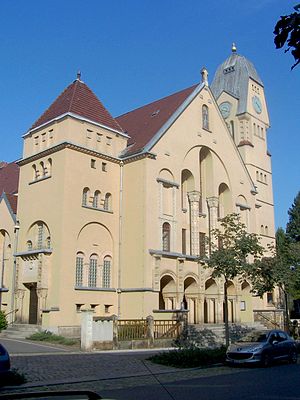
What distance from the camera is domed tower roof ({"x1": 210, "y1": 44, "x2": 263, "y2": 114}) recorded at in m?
51.2

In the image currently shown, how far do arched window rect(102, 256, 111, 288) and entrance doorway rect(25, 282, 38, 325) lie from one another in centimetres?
453

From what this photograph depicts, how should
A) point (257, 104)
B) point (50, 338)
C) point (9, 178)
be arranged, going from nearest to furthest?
1. point (50, 338)
2. point (9, 178)
3. point (257, 104)

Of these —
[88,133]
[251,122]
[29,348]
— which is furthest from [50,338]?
[251,122]

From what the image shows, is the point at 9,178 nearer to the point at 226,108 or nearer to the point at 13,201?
the point at 13,201

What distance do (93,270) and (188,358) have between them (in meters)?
14.1

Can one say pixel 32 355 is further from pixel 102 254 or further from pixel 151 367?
pixel 102 254

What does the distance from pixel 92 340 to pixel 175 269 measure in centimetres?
1220

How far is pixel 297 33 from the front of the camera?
4.84 m

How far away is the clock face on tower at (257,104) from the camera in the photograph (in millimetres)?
51406

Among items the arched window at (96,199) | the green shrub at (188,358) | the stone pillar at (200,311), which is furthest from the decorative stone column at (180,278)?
the green shrub at (188,358)

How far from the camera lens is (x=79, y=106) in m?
33.4

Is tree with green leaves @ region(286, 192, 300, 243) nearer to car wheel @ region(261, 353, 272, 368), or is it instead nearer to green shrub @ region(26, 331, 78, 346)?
green shrub @ region(26, 331, 78, 346)

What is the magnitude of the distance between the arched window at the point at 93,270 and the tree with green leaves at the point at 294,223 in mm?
37676

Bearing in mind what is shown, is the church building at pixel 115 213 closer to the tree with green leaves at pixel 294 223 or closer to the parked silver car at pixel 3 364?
the parked silver car at pixel 3 364
